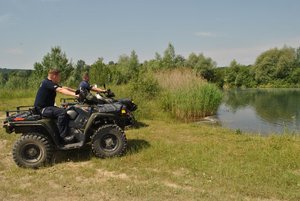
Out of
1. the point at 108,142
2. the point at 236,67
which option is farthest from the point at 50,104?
the point at 236,67

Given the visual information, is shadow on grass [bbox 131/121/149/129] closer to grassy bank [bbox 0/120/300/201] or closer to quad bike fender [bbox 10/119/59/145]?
grassy bank [bbox 0/120/300/201]

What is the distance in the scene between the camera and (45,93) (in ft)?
20.6

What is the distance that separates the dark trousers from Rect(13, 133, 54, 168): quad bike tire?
33cm

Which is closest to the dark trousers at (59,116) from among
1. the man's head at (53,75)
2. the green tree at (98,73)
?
the man's head at (53,75)

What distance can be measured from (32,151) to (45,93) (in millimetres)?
1134

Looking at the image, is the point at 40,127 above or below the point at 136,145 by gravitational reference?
above

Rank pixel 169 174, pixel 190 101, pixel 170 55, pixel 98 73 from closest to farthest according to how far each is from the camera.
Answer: pixel 169 174 < pixel 190 101 < pixel 98 73 < pixel 170 55

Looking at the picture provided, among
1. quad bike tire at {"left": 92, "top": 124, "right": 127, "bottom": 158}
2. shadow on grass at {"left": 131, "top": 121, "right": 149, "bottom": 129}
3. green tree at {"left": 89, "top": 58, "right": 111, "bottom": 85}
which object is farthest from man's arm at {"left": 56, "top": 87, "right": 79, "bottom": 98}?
green tree at {"left": 89, "top": 58, "right": 111, "bottom": 85}

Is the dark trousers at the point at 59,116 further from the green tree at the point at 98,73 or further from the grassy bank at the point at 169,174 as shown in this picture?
the green tree at the point at 98,73

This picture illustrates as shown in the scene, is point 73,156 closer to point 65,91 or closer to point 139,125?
point 65,91

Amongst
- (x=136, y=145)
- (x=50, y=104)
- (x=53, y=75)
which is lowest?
(x=136, y=145)

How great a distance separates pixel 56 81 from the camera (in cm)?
641

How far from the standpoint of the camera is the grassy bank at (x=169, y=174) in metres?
4.68

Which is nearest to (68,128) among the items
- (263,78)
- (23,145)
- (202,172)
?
(23,145)
